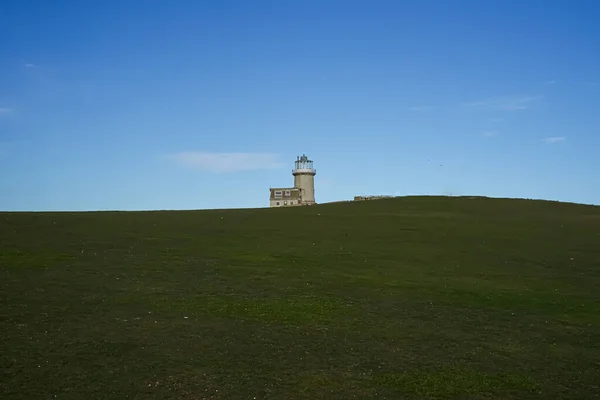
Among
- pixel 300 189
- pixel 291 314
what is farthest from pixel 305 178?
pixel 291 314

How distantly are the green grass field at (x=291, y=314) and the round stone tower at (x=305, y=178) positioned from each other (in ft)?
302

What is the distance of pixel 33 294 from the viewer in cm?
2692

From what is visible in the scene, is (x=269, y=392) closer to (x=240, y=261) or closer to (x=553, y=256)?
(x=240, y=261)

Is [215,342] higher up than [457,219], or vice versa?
[457,219]

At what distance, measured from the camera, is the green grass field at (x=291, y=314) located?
1843 cm

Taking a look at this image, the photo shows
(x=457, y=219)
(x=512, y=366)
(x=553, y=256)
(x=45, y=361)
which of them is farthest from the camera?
(x=457, y=219)

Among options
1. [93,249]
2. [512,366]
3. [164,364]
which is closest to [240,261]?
[93,249]

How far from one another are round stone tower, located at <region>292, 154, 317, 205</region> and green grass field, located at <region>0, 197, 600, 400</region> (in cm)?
9201

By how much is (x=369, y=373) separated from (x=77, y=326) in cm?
1208

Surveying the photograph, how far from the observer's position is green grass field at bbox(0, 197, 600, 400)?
726 inches

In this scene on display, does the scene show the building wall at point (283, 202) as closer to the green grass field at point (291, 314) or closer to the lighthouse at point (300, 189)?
the lighthouse at point (300, 189)

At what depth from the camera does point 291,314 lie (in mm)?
25578

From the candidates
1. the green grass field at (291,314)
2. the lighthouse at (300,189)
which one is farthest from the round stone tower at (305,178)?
the green grass field at (291,314)

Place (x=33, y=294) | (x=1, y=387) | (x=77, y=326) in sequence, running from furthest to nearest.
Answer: (x=33, y=294)
(x=77, y=326)
(x=1, y=387)
